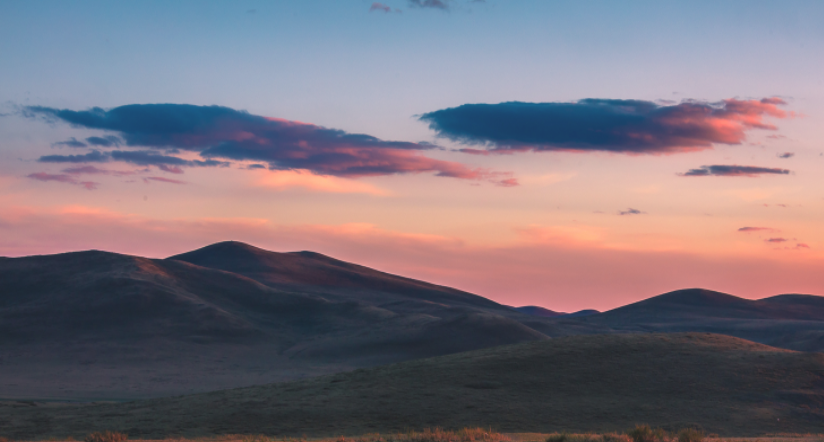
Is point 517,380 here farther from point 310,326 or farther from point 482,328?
point 310,326

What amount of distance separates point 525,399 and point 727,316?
13587 centimetres

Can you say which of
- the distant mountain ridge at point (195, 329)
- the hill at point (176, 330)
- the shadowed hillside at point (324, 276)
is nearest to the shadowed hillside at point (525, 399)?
the hill at point (176, 330)

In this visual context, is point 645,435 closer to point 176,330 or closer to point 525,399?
point 525,399

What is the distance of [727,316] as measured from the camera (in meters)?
156

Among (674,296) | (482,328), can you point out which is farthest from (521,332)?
(674,296)

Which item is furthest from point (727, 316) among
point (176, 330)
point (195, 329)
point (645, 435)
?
point (645, 435)

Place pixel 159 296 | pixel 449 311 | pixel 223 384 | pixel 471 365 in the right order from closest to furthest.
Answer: pixel 471 365 → pixel 223 384 → pixel 159 296 → pixel 449 311

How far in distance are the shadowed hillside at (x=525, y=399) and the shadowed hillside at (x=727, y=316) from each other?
246ft

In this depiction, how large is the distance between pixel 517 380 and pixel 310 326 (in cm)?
6652

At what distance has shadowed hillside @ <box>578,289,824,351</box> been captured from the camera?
118706 millimetres

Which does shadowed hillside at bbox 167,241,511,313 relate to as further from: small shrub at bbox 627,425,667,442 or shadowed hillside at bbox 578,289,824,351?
small shrub at bbox 627,425,667,442

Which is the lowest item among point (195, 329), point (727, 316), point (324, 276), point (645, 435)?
point (195, 329)

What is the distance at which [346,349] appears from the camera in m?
82.1

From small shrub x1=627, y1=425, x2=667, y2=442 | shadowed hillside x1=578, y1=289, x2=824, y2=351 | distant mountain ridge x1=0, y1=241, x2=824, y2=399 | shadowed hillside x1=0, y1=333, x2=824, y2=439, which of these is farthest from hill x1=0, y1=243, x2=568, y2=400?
small shrub x1=627, y1=425, x2=667, y2=442
